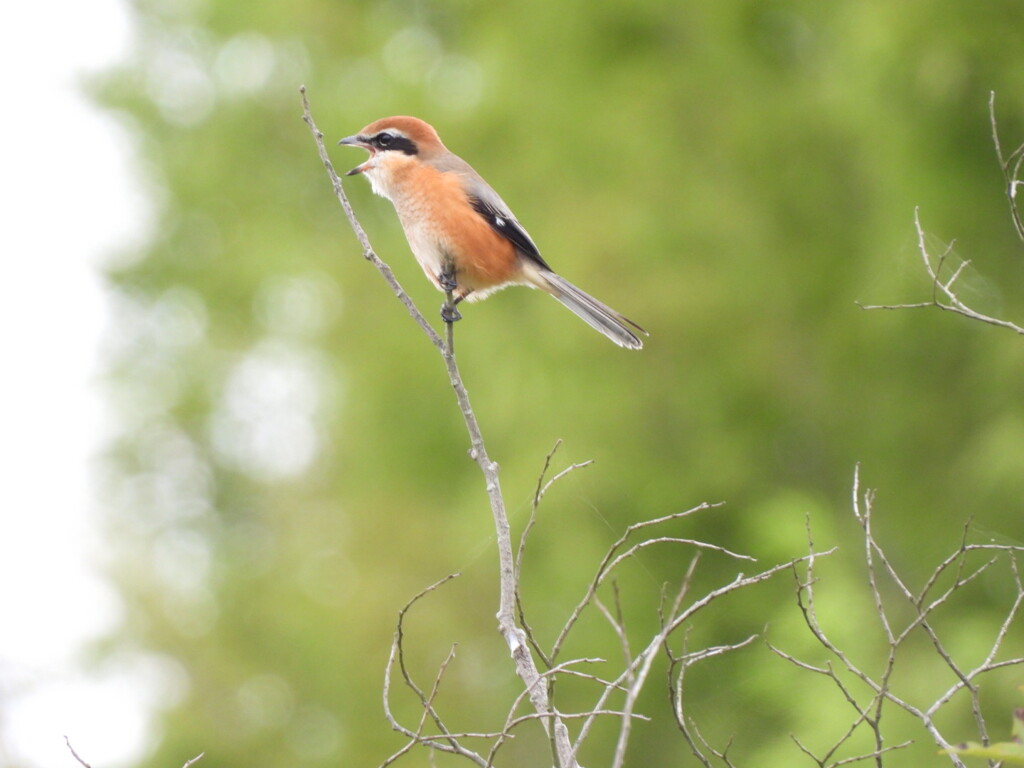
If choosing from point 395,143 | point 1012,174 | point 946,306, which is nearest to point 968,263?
point 946,306

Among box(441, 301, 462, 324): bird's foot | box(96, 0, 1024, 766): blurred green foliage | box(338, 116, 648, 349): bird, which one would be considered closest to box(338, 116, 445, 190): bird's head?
box(338, 116, 648, 349): bird

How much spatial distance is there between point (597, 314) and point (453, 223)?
19.1 inches

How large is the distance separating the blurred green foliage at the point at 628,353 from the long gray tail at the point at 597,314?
0.92m

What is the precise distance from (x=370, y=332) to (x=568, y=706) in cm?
291

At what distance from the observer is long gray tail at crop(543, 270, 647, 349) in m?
3.27

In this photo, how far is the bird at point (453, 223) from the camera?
10.9 ft

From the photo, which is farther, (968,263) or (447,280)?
(447,280)

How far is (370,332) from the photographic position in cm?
808

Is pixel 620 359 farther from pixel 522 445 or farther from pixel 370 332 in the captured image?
pixel 370 332

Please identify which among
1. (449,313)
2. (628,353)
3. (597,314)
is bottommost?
(628,353)

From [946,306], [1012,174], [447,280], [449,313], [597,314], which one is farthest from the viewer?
[597,314]

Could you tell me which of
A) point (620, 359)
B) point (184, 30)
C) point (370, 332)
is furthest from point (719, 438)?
point (184, 30)

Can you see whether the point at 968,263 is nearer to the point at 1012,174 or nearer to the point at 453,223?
the point at 1012,174

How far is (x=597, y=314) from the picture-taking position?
3.36 metres
